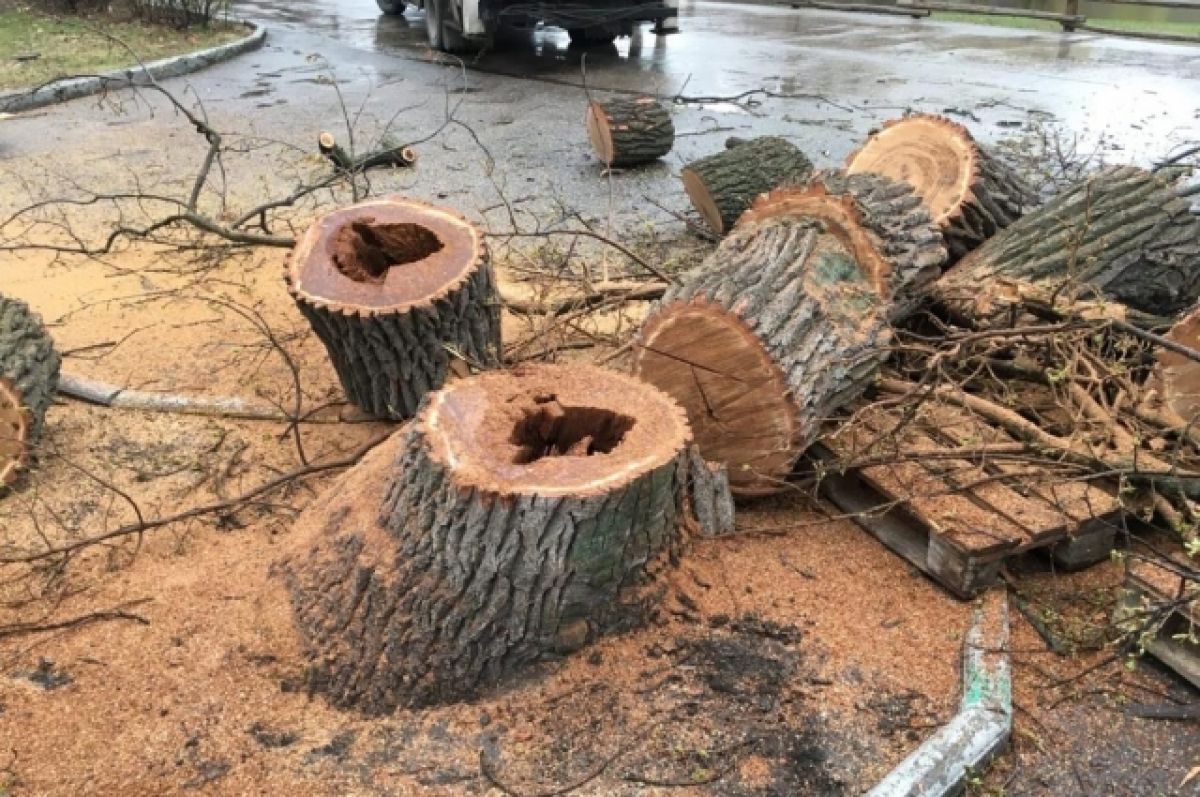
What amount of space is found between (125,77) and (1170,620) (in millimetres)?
10066

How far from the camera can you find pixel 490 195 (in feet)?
22.2

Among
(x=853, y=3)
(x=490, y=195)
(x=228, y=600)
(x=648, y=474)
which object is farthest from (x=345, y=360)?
(x=853, y=3)

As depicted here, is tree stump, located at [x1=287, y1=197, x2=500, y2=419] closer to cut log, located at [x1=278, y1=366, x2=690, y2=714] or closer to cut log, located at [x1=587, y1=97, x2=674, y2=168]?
cut log, located at [x1=278, y1=366, x2=690, y2=714]

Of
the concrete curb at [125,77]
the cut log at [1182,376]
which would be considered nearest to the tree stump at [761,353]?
the cut log at [1182,376]

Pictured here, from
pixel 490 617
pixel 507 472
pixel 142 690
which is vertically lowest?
pixel 142 690

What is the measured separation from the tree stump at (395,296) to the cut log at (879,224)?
1105mm

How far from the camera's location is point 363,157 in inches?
261

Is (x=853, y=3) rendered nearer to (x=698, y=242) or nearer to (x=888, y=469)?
(x=698, y=242)

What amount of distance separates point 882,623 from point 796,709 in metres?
0.47

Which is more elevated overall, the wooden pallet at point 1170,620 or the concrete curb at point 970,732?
the wooden pallet at point 1170,620

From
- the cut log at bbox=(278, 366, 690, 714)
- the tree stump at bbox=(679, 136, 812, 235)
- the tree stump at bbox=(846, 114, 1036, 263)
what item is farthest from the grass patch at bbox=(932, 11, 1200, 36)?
the cut log at bbox=(278, 366, 690, 714)

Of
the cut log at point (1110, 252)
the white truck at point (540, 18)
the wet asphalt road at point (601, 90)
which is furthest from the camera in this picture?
the white truck at point (540, 18)

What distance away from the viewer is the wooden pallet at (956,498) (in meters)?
2.85

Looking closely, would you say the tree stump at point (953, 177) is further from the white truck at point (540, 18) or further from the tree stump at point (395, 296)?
the white truck at point (540, 18)
